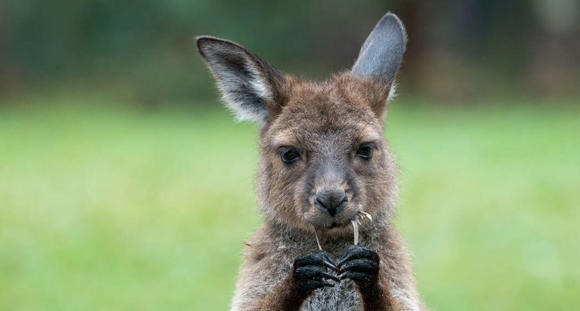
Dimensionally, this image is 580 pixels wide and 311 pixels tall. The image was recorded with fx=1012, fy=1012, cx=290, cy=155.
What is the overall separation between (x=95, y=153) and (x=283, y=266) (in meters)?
11.4

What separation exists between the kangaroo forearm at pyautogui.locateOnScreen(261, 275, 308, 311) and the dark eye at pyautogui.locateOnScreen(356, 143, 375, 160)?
812 millimetres

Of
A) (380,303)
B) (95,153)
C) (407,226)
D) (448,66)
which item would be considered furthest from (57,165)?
(448,66)

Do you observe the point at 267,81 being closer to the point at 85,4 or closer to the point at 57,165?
the point at 57,165

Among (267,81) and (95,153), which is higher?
(95,153)

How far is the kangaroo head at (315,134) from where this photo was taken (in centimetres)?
506

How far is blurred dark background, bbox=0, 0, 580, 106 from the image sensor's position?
24094 millimetres

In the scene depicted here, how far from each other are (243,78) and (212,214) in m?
5.91

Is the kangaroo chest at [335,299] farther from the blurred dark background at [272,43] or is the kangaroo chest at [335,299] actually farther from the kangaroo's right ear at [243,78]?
the blurred dark background at [272,43]

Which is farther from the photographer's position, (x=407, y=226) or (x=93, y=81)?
(x=93, y=81)

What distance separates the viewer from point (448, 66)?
25141mm

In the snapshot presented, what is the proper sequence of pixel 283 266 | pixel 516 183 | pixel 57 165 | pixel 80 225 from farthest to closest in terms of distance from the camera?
pixel 57 165 → pixel 516 183 → pixel 80 225 → pixel 283 266

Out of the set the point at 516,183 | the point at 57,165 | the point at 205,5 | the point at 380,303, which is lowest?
the point at 380,303

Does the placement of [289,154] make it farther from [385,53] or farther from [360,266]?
[385,53]

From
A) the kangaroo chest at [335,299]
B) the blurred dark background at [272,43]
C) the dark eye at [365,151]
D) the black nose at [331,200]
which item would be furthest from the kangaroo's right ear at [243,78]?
the blurred dark background at [272,43]
